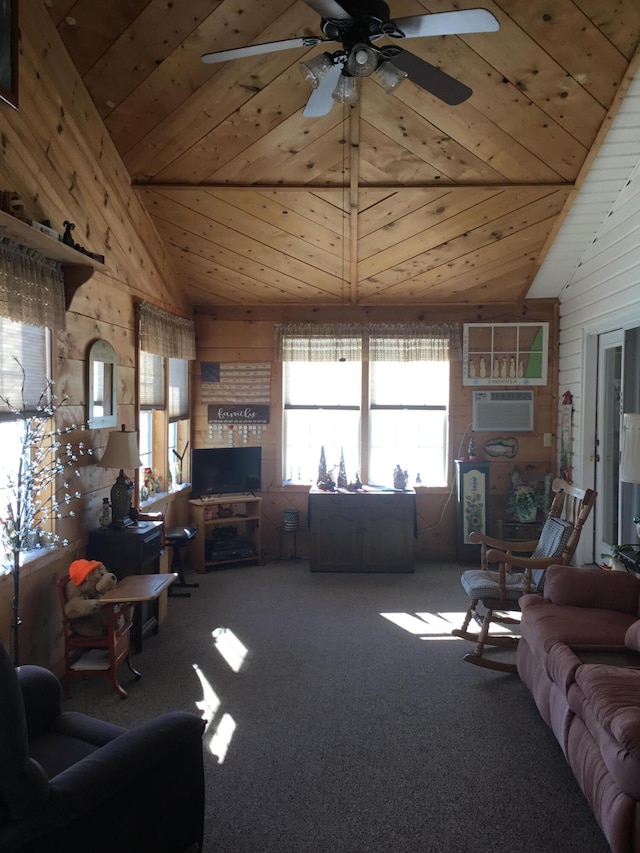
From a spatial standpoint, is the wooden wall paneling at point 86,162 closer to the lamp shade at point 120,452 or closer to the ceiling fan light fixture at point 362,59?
the lamp shade at point 120,452

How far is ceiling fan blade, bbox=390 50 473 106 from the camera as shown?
7.90 feet

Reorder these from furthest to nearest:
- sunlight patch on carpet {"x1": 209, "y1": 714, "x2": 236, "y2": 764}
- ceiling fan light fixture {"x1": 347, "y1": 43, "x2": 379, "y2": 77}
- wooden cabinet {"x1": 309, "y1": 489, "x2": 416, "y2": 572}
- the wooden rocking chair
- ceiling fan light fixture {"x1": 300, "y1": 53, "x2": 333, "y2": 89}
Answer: wooden cabinet {"x1": 309, "y1": 489, "x2": 416, "y2": 572}
the wooden rocking chair
sunlight patch on carpet {"x1": 209, "y1": 714, "x2": 236, "y2": 764}
ceiling fan light fixture {"x1": 300, "y1": 53, "x2": 333, "y2": 89}
ceiling fan light fixture {"x1": 347, "y1": 43, "x2": 379, "y2": 77}

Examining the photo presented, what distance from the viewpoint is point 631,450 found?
119 inches

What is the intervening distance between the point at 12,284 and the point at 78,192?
98 centimetres

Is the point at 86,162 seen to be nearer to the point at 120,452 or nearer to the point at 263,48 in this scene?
the point at 263,48

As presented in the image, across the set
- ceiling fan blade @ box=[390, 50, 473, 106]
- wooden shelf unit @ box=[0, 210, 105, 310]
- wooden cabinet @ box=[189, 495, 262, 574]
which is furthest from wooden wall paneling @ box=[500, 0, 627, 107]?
wooden cabinet @ box=[189, 495, 262, 574]

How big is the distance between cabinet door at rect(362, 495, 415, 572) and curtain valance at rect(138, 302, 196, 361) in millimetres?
2238

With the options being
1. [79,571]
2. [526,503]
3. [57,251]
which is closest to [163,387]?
[57,251]

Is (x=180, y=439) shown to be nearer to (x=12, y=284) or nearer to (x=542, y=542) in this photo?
(x=12, y=284)

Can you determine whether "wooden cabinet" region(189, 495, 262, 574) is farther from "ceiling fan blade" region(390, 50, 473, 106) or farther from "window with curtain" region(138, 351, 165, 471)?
"ceiling fan blade" region(390, 50, 473, 106)

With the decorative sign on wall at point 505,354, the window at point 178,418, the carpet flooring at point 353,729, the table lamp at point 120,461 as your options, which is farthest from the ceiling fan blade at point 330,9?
the decorative sign on wall at point 505,354

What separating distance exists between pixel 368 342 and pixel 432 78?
3.47 meters

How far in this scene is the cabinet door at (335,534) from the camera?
548cm

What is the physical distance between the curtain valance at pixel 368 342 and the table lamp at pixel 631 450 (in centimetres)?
288
